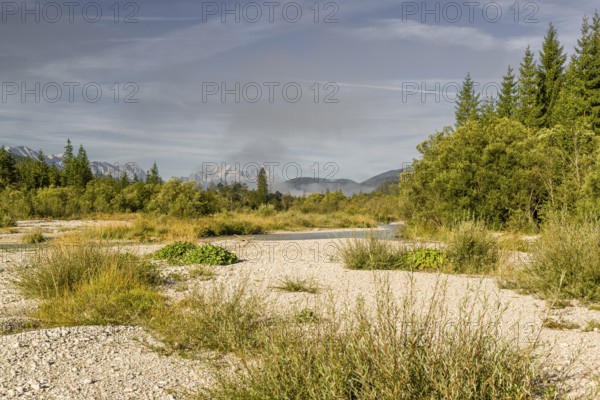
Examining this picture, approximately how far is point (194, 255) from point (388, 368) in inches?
400

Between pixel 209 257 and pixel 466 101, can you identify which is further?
pixel 466 101

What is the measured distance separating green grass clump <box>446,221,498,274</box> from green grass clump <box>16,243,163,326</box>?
6.97 meters

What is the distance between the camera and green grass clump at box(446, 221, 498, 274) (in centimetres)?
1106

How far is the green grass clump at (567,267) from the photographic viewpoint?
782 cm

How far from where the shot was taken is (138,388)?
13.5ft

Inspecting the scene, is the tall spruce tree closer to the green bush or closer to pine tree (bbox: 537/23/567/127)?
pine tree (bbox: 537/23/567/127)

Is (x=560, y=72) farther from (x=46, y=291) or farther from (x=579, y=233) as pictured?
(x=46, y=291)

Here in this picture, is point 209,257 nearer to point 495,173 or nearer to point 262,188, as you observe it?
point 495,173

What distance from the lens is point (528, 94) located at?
41969mm

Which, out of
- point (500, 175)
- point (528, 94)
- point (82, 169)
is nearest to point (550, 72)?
point (528, 94)

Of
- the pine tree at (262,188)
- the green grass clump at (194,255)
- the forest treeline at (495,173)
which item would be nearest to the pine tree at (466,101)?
the forest treeline at (495,173)

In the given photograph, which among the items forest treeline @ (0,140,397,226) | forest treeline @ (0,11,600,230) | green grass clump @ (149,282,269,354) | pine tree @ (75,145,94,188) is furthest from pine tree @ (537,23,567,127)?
pine tree @ (75,145,94,188)

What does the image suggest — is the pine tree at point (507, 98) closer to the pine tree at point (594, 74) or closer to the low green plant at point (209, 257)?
the pine tree at point (594, 74)

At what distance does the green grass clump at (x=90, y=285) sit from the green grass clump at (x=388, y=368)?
3.27 metres
